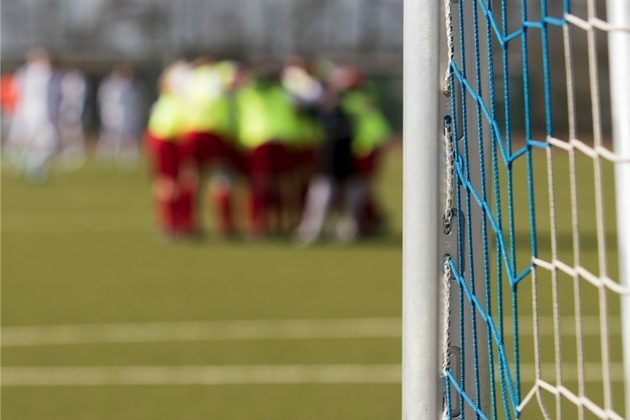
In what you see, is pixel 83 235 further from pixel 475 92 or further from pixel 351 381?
pixel 475 92

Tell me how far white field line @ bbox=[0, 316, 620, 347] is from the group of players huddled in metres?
4.84

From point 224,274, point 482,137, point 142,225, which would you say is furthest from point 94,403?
point 142,225

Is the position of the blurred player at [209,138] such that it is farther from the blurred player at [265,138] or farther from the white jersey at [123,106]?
the white jersey at [123,106]

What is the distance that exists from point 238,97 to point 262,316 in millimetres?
5459

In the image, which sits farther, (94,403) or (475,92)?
(94,403)

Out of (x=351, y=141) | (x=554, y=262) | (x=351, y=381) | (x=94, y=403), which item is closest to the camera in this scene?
(x=554, y=262)

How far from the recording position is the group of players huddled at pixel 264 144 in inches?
541

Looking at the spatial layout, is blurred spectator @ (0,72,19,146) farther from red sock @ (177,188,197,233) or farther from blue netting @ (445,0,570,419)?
blue netting @ (445,0,570,419)

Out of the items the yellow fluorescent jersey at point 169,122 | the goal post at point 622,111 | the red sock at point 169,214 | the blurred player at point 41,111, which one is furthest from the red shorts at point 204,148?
the goal post at point 622,111

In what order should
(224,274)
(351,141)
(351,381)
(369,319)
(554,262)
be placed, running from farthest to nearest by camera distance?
(351,141) < (224,274) < (369,319) < (351,381) < (554,262)

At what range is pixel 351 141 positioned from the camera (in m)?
13.9

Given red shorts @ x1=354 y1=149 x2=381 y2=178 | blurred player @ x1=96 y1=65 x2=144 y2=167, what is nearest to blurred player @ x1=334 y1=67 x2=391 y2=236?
red shorts @ x1=354 y1=149 x2=381 y2=178

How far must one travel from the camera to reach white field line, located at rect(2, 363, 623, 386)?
705 centimetres

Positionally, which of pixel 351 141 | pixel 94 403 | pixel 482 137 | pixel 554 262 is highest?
pixel 351 141
